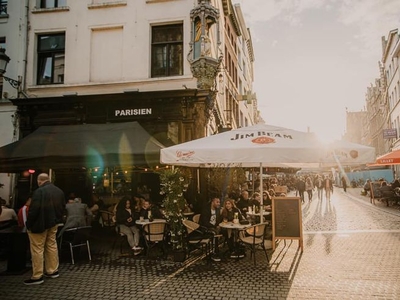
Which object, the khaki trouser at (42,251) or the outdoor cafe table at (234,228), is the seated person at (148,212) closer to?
the outdoor cafe table at (234,228)

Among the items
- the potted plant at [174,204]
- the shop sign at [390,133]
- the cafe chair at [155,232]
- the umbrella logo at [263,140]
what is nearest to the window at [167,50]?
the potted plant at [174,204]

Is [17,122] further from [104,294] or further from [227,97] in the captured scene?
[227,97]

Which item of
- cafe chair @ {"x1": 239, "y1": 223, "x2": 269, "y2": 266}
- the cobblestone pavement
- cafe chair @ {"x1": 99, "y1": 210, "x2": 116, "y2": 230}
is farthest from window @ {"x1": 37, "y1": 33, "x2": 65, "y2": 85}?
cafe chair @ {"x1": 239, "y1": 223, "x2": 269, "y2": 266}

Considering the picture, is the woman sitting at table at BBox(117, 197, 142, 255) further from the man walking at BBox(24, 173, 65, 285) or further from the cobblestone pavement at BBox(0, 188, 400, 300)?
the man walking at BBox(24, 173, 65, 285)

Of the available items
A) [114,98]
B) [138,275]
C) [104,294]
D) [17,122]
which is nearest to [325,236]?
[138,275]

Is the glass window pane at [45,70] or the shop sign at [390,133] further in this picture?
the shop sign at [390,133]

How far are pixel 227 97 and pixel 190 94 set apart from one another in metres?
10.4

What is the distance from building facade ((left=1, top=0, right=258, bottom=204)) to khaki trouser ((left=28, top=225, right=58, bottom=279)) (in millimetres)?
6150

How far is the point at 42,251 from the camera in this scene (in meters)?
6.57

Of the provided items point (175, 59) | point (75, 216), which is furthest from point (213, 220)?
point (175, 59)

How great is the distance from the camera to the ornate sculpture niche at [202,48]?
1255 centimetres

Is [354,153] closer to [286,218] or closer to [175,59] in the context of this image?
[286,218]

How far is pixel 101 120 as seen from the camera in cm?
1310

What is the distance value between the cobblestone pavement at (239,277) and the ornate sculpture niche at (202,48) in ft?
22.3
